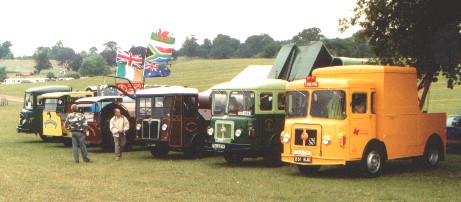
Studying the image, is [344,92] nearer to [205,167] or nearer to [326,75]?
[326,75]

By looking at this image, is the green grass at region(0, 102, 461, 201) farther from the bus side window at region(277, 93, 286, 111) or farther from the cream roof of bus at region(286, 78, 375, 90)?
the cream roof of bus at region(286, 78, 375, 90)

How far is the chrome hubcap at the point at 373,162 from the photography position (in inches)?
618

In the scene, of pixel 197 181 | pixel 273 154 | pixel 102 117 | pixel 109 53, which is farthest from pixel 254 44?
pixel 197 181

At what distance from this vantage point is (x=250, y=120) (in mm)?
18062

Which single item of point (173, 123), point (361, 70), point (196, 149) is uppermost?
point (361, 70)

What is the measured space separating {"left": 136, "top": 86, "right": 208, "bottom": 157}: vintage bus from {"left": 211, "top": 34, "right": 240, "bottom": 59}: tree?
472ft

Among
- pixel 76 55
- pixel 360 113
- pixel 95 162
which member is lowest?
pixel 95 162

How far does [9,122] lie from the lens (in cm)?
4231

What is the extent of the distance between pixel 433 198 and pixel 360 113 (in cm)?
334

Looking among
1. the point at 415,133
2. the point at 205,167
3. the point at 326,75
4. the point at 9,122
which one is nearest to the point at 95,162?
the point at 205,167

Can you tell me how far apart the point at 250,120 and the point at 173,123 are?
3253 millimetres

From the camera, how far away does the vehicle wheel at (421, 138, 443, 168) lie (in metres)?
17.8

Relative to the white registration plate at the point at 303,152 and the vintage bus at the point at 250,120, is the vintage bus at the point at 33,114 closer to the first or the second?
the vintage bus at the point at 250,120

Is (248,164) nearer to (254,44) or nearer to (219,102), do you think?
(219,102)
